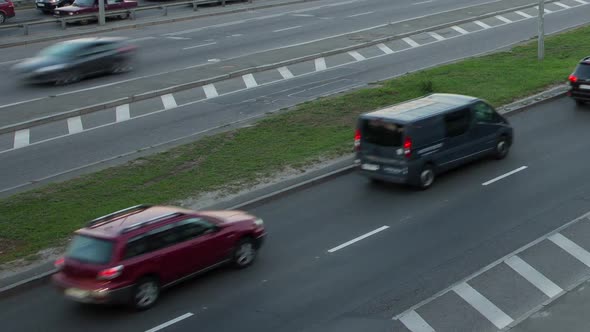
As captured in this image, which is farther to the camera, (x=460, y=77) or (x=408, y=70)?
(x=408, y=70)

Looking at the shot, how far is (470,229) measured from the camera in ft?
58.2

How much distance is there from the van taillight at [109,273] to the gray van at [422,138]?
8.23 meters

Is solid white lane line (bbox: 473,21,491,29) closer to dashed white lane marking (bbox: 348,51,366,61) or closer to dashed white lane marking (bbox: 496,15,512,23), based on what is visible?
dashed white lane marking (bbox: 496,15,512,23)

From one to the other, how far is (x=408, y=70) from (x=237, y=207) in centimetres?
1565

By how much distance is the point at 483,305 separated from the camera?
556 inches

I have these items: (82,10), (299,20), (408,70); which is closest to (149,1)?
(82,10)

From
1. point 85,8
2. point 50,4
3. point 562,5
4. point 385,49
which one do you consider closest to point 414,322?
point 385,49

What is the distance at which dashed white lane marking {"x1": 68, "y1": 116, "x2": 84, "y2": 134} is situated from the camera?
2625 centimetres

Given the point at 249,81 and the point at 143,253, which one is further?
the point at 249,81

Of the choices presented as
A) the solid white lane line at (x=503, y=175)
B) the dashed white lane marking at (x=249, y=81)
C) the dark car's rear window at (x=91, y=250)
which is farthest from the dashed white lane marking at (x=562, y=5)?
the dark car's rear window at (x=91, y=250)

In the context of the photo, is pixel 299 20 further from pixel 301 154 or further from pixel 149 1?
pixel 301 154

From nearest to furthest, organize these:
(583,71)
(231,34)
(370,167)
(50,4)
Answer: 1. (370,167)
2. (583,71)
3. (231,34)
4. (50,4)

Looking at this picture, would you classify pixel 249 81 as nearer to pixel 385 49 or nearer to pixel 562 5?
pixel 385 49

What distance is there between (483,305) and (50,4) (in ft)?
136
